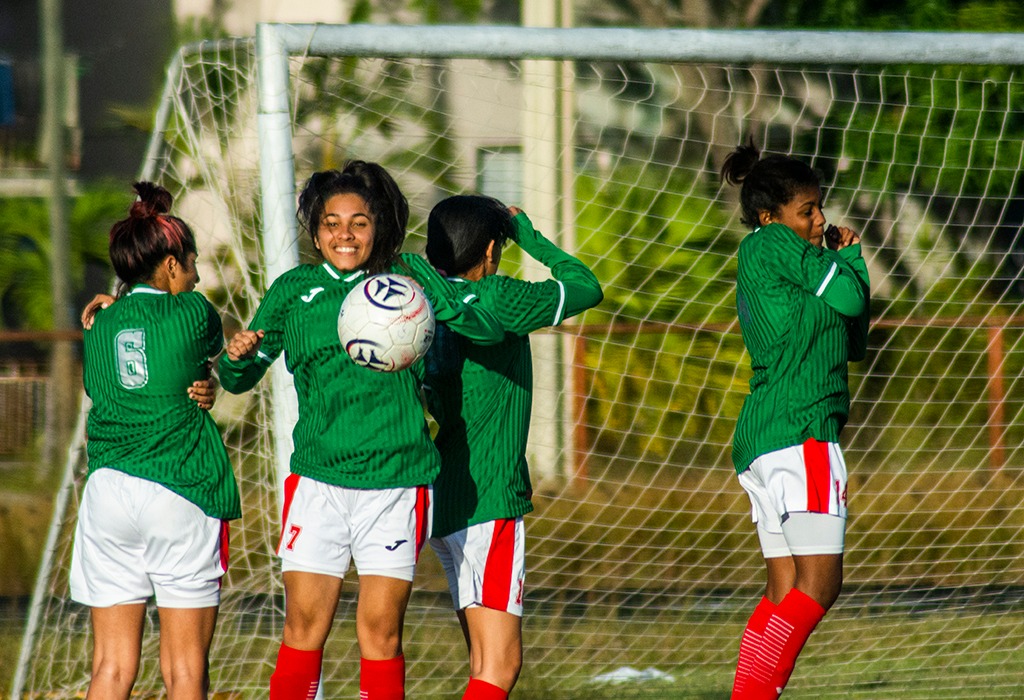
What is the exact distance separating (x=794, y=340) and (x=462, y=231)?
106cm

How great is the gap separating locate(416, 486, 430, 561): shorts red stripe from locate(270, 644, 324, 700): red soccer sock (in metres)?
0.41

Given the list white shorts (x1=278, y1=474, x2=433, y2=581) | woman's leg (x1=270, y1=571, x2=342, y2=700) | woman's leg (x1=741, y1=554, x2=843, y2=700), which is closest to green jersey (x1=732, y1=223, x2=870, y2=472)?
woman's leg (x1=741, y1=554, x2=843, y2=700)

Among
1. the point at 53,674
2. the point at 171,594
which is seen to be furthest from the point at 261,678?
the point at 171,594

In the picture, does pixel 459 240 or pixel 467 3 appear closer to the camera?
pixel 459 240

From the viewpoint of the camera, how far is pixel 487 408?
3.70 metres

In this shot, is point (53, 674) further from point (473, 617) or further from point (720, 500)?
point (720, 500)

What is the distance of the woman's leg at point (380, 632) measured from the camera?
11.2 feet

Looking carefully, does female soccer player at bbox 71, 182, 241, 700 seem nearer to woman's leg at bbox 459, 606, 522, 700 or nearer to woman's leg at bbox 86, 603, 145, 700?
woman's leg at bbox 86, 603, 145, 700

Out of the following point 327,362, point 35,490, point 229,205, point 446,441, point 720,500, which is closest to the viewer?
point 327,362

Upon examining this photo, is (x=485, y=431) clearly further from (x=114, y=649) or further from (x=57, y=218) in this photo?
(x=57, y=218)

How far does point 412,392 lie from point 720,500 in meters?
4.12

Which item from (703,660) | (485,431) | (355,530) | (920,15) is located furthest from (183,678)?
(920,15)

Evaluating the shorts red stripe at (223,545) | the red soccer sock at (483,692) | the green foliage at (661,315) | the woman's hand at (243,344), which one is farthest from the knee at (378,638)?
the green foliage at (661,315)

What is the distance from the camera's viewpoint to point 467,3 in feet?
40.7
